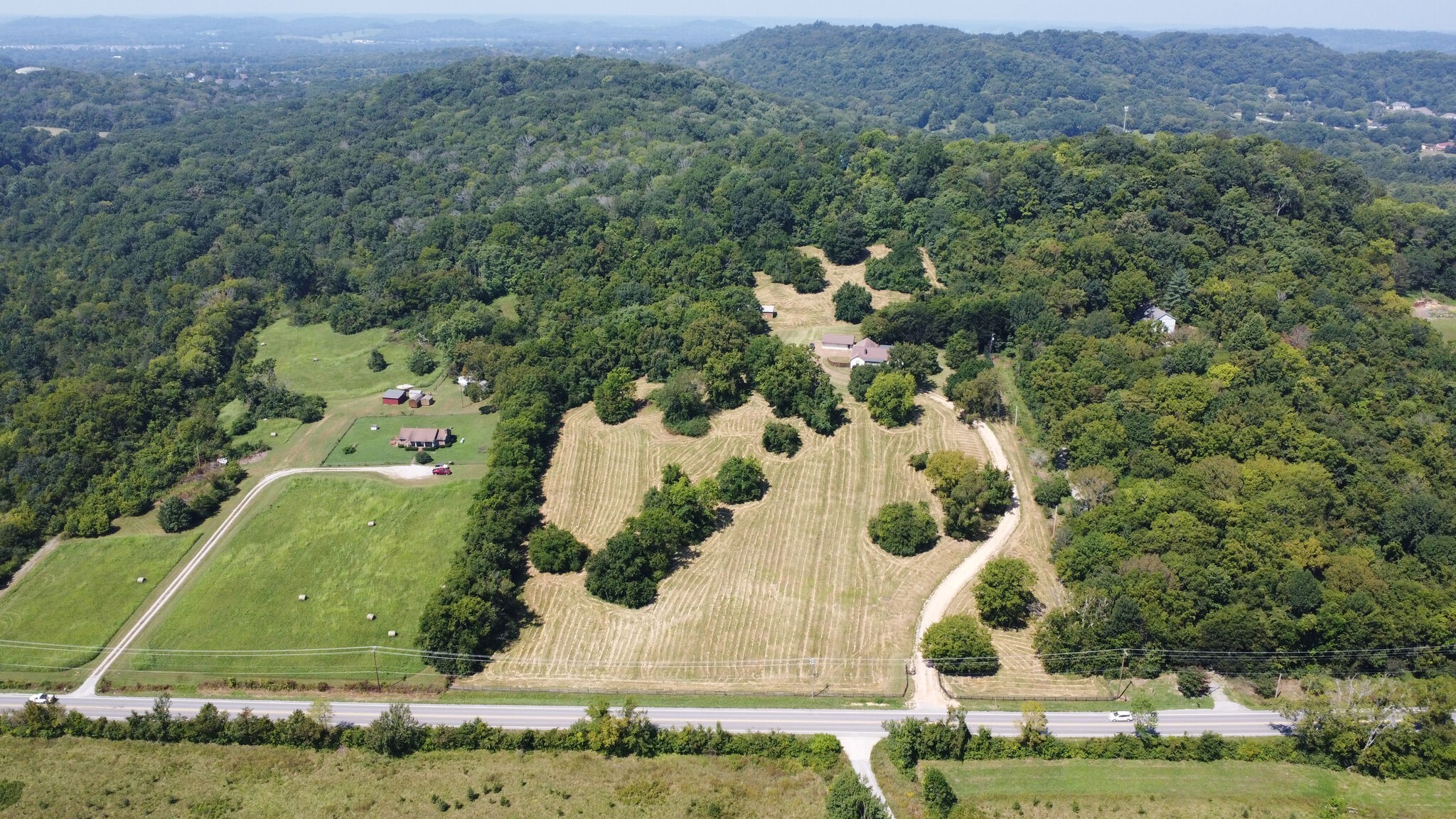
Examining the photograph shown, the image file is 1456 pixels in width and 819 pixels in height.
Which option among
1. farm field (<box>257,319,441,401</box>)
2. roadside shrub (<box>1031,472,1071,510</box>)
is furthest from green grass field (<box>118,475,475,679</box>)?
roadside shrub (<box>1031,472,1071,510</box>)

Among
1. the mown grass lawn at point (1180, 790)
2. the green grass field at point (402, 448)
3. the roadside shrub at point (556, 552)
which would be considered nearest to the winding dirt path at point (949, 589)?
the mown grass lawn at point (1180, 790)

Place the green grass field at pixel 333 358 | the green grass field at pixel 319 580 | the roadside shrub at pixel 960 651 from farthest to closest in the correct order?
the green grass field at pixel 333 358, the green grass field at pixel 319 580, the roadside shrub at pixel 960 651

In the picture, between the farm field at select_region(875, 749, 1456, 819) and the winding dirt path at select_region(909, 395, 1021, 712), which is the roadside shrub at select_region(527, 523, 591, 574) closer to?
the winding dirt path at select_region(909, 395, 1021, 712)

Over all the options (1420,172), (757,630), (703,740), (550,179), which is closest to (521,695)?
(703,740)

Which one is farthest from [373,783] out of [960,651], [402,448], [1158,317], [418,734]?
[1158,317]

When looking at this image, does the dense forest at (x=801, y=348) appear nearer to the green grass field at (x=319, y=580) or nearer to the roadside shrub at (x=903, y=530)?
the green grass field at (x=319, y=580)

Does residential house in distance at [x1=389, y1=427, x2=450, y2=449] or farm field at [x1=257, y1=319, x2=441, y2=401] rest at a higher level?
farm field at [x1=257, y1=319, x2=441, y2=401]
